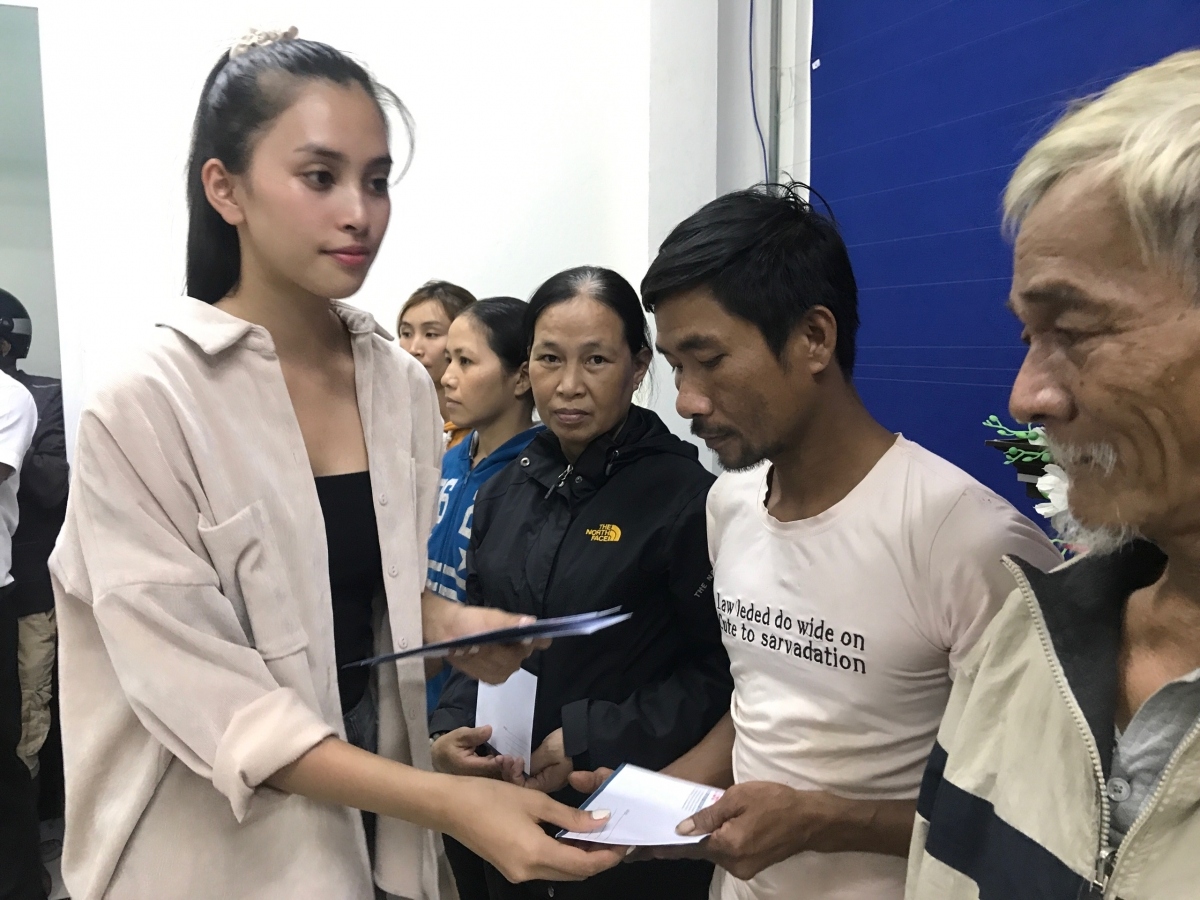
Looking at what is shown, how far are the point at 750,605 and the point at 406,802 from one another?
52cm

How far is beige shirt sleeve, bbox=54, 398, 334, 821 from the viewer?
911 mm

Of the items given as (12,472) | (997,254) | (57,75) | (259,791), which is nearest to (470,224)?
(57,75)

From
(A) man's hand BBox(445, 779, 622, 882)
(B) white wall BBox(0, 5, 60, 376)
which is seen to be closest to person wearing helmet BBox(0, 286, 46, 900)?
(B) white wall BBox(0, 5, 60, 376)

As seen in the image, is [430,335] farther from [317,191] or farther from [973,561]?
[973,561]

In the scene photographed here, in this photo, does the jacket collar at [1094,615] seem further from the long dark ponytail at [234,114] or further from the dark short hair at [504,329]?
the dark short hair at [504,329]

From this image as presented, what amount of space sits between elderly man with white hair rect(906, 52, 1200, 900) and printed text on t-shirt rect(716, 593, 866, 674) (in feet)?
0.96

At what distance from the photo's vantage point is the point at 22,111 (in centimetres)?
285

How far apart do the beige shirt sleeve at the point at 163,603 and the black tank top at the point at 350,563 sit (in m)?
0.17

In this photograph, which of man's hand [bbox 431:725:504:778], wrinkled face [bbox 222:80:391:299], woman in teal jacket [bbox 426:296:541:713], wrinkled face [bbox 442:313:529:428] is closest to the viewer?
wrinkled face [bbox 222:80:391:299]

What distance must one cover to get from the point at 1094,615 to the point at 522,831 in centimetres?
63

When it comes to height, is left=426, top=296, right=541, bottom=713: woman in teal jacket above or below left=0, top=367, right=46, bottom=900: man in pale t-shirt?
above

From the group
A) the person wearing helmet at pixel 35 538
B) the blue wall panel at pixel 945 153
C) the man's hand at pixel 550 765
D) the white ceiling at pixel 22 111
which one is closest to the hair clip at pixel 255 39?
the man's hand at pixel 550 765

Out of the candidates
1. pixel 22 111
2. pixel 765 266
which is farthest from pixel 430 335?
pixel 765 266

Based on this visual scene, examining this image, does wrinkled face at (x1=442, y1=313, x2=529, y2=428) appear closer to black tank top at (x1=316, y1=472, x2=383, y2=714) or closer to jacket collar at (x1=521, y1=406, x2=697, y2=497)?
jacket collar at (x1=521, y1=406, x2=697, y2=497)
